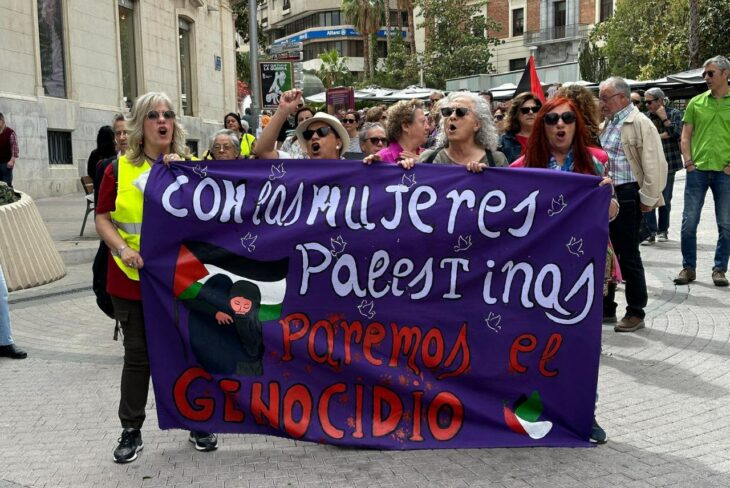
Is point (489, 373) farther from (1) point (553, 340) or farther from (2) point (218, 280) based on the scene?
(2) point (218, 280)

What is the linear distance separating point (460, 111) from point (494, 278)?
1046 mm

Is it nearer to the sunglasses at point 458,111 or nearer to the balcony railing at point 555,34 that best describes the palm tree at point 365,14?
the balcony railing at point 555,34

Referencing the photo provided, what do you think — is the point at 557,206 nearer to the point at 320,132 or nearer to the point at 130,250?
the point at 320,132

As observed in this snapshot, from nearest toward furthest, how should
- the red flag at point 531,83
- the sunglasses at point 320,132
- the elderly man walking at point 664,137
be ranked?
the sunglasses at point 320,132 → the red flag at point 531,83 → the elderly man walking at point 664,137

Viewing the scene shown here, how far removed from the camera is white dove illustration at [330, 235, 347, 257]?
13.7 feet

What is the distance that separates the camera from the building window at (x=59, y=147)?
19.1 m

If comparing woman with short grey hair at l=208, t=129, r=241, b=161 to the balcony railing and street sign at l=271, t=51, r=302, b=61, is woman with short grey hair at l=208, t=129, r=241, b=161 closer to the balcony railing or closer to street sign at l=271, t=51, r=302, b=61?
street sign at l=271, t=51, r=302, b=61

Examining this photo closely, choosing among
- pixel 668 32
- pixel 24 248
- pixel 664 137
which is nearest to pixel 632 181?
pixel 664 137

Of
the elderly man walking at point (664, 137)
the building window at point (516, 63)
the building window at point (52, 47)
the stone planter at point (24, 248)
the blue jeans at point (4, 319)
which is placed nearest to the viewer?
the blue jeans at point (4, 319)

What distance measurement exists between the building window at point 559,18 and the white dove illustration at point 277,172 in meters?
58.8

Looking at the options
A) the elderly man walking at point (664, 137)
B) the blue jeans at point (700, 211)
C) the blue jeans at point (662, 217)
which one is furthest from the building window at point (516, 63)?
the blue jeans at point (700, 211)

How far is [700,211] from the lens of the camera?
833cm

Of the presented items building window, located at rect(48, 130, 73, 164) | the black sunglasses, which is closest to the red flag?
the black sunglasses

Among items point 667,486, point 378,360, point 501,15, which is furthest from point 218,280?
point 501,15
